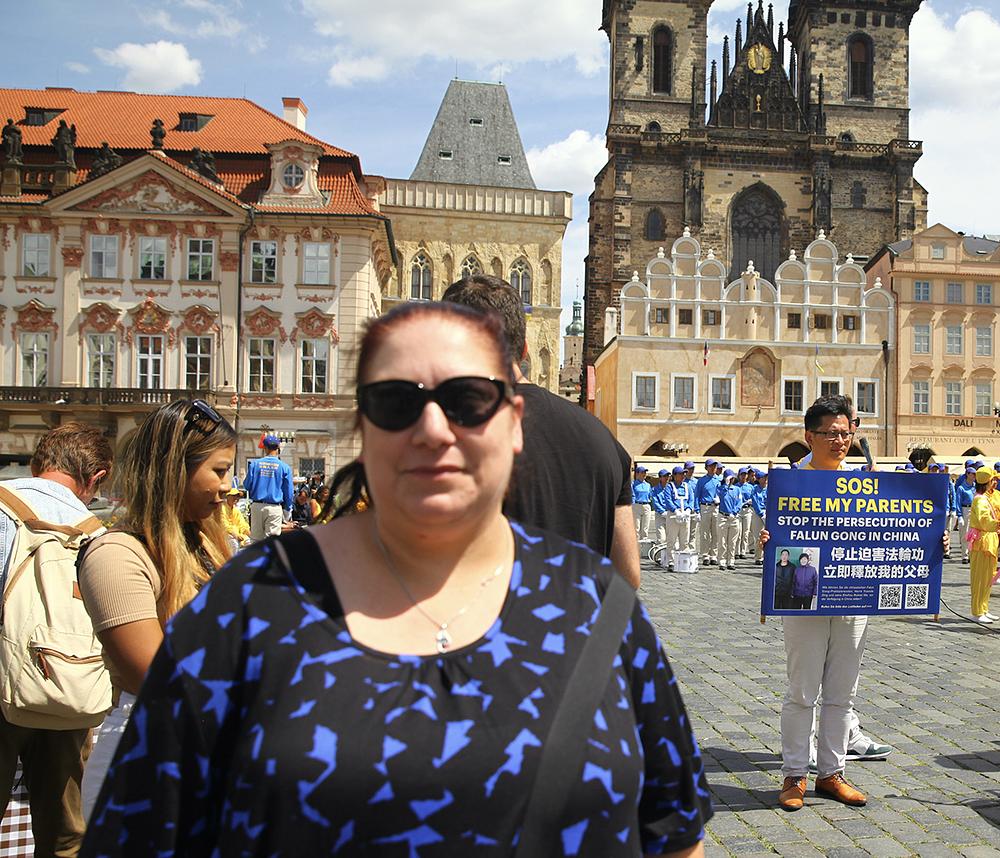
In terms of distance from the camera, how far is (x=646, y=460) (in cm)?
3206

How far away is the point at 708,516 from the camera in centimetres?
2041

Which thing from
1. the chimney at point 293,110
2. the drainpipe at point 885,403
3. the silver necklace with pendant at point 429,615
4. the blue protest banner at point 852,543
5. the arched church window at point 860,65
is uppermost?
the arched church window at point 860,65

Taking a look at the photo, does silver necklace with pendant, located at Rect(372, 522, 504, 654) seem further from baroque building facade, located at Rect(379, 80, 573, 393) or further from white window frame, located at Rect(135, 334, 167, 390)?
baroque building facade, located at Rect(379, 80, 573, 393)

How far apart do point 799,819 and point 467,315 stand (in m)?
3.74

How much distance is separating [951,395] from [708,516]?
1092 inches

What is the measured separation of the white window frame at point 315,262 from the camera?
3400cm

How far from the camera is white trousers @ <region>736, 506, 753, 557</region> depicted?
21.0 m

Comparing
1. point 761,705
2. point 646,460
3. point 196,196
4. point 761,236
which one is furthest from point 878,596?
point 761,236

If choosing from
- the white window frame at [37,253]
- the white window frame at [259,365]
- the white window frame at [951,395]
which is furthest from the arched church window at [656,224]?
the white window frame at [37,253]

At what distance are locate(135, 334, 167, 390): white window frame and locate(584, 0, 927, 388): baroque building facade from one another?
24.3 m

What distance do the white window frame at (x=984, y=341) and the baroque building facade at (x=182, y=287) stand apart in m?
26.8

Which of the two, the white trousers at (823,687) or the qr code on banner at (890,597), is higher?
the qr code on banner at (890,597)

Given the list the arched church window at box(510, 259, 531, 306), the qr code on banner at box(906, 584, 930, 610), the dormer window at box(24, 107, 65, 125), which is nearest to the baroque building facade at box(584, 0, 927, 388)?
the arched church window at box(510, 259, 531, 306)

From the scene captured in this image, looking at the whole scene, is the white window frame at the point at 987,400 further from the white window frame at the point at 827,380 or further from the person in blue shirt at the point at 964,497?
the person in blue shirt at the point at 964,497
